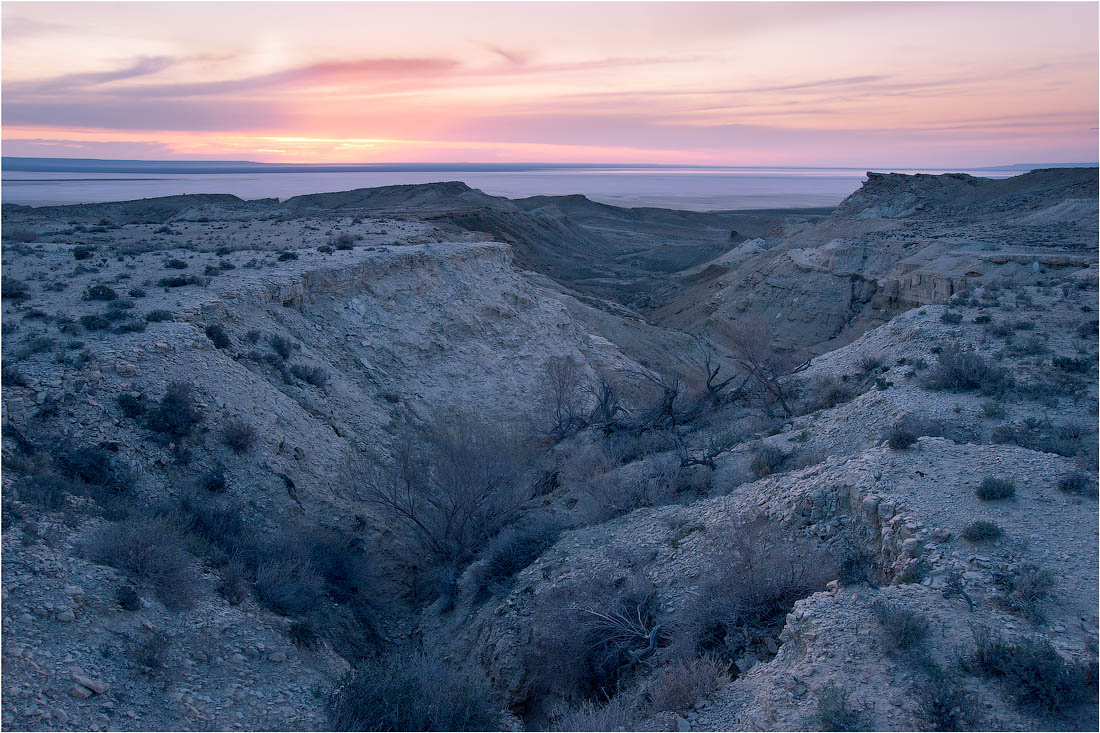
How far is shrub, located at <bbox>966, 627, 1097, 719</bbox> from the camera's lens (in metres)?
4.98

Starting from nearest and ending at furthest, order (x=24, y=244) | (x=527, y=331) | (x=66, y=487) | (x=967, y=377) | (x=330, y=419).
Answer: (x=66, y=487), (x=967, y=377), (x=330, y=419), (x=24, y=244), (x=527, y=331)

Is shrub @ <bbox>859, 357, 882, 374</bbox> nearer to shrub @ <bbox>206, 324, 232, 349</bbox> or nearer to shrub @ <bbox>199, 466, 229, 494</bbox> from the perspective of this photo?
shrub @ <bbox>199, 466, 229, 494</bbox>

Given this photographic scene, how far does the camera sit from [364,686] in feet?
21.4

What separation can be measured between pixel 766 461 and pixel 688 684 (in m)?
5.51

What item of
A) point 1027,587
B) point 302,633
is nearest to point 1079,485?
point 1027,587

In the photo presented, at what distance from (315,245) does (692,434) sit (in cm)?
1443

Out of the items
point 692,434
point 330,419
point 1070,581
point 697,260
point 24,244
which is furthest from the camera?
point 697,260

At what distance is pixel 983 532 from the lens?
7.02 m

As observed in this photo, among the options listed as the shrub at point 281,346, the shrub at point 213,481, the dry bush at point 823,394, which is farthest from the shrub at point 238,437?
the dry bush at point 823,394

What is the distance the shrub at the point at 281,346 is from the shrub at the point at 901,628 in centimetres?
1230

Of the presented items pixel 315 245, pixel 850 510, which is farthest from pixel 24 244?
pixel 850 510

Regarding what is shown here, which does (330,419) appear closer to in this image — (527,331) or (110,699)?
(110,699)

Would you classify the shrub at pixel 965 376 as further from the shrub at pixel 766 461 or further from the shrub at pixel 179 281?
the shrub at pixel 179 281

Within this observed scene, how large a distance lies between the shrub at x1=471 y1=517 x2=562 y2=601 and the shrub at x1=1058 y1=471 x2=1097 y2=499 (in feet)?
21.7
